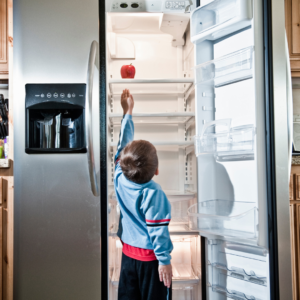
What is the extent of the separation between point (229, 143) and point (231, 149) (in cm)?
3

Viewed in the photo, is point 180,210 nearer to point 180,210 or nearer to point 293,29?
point 180,210

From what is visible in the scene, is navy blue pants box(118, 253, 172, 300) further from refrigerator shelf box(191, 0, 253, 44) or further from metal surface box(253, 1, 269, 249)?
refrigerator shelf box(191, 0, 253, 44)

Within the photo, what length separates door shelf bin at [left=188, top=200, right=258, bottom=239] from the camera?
128 cm

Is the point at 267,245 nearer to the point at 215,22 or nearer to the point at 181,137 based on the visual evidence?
the point at 181,137

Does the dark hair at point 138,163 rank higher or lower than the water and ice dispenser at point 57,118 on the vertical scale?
lower

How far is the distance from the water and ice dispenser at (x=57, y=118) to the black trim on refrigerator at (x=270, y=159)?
34.2 inches

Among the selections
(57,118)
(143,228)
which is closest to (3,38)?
(57,118)

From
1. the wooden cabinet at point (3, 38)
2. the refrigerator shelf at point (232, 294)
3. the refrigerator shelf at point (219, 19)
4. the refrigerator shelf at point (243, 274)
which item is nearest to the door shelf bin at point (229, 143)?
the refrigerator shelf at point (219, 19)

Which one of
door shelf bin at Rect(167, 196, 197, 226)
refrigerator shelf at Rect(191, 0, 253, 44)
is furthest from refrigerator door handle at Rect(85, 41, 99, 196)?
door shelf bin at Rect(167, 196, 197, 226)

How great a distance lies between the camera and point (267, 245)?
4.22 feet

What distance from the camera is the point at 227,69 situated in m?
1.37

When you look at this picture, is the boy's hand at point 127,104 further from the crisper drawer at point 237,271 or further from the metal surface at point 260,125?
the crisper drawer at point 237,271

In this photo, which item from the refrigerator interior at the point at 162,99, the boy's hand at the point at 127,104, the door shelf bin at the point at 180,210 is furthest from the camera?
the refrigerator interior at the point at 162,99

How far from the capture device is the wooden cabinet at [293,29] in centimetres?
178
